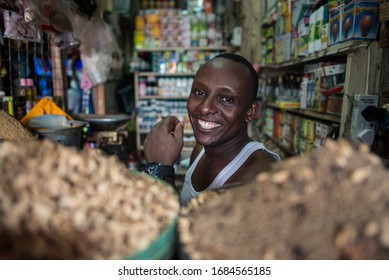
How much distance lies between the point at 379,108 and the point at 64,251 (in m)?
1.54

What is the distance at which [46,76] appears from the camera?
2.77 m

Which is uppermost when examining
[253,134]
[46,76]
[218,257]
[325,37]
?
[325,37]

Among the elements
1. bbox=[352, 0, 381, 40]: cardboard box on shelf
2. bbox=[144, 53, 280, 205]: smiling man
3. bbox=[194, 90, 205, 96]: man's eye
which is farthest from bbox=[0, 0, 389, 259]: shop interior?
bbox=[194, 90, 205, 96]: man's eye

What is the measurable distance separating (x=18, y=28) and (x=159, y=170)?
1.43 meters

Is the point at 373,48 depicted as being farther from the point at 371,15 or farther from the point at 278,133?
the point at 278,133

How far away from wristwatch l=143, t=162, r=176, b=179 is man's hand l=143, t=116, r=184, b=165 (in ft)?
0.24

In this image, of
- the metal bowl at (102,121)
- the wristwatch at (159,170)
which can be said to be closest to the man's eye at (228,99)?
the wristwatch at (159,170)

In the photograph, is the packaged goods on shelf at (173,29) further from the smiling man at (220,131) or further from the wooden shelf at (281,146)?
the smiling man at (220,131)

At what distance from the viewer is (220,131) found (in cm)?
135

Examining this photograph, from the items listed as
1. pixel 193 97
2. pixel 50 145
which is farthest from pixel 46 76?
pixel 50 145

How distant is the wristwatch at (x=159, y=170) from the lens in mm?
1307

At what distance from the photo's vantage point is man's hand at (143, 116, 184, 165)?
1425mm

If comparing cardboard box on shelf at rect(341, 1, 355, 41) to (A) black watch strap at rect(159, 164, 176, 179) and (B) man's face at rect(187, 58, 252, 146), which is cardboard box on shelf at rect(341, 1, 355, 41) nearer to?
(B) man's face at rect(187, 58, 252, 146)

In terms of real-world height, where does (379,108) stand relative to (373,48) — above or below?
below
